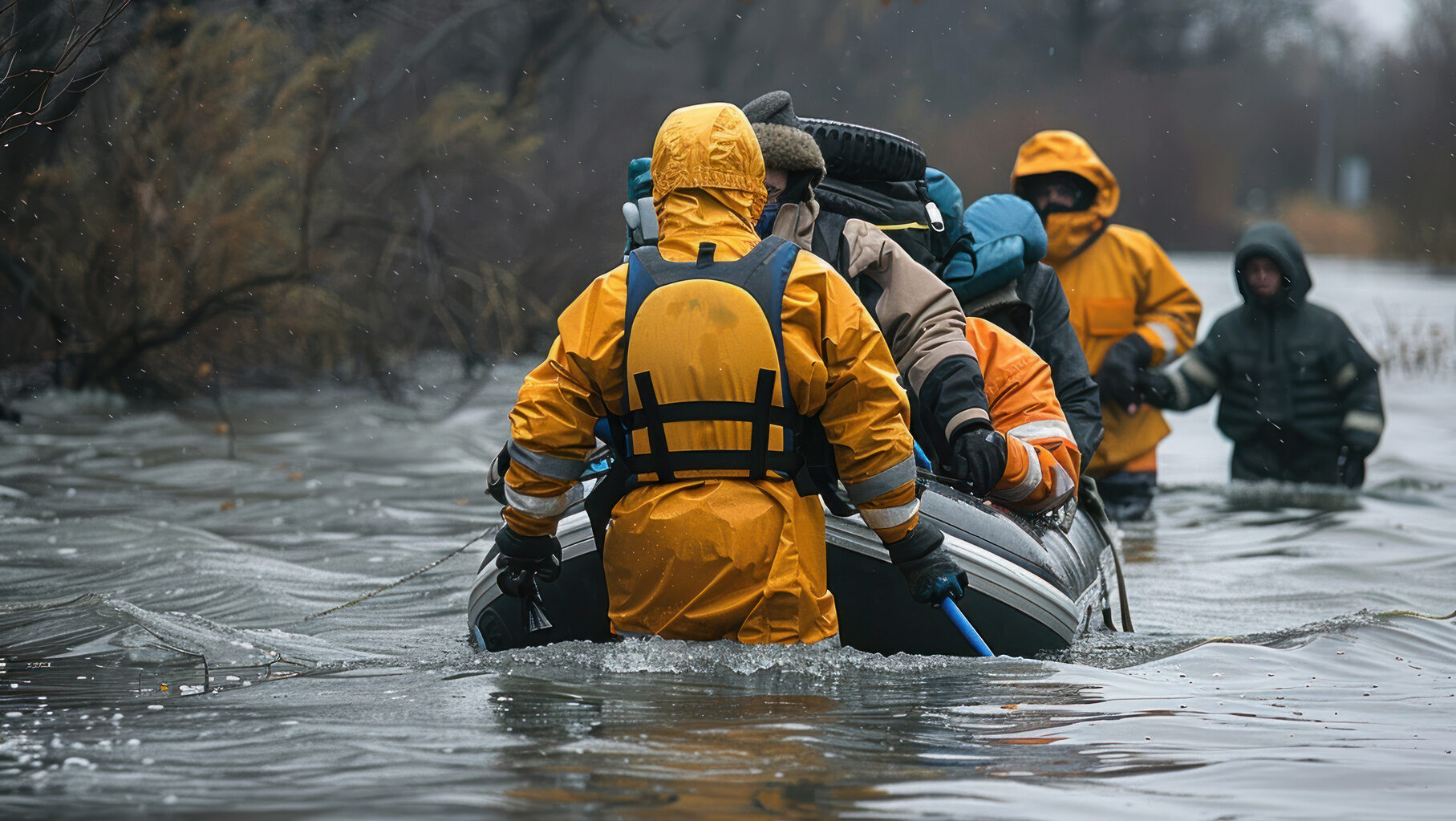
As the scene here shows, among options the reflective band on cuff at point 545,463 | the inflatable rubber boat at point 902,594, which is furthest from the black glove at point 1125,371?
the reflective band on cuff at point 545,463

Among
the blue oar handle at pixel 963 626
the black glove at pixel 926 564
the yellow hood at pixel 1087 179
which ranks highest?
the yellow hood at pixel 1087 179

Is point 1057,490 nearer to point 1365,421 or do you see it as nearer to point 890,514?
point 890,514

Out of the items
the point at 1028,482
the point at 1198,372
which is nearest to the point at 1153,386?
the point at 1198,372

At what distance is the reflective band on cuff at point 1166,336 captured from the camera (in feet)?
26.0

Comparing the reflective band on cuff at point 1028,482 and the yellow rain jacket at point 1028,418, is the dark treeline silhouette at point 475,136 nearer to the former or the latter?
the yellow rain jacket at point 1028,418

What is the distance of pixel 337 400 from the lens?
13.6 m

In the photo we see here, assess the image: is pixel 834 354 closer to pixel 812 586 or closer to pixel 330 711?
pixel 812 586

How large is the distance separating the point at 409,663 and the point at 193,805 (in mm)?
1696

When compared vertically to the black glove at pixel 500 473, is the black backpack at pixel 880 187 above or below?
above

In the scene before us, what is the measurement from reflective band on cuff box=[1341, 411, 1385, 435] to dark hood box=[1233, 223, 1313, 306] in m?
0.66

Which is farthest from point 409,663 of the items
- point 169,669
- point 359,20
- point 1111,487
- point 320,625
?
point 359,20

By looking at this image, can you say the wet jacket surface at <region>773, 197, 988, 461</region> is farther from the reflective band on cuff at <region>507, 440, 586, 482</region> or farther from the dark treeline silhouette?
the dark treeline silhouette

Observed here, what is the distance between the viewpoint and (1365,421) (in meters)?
8.43

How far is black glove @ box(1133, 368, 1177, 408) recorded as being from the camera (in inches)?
307
